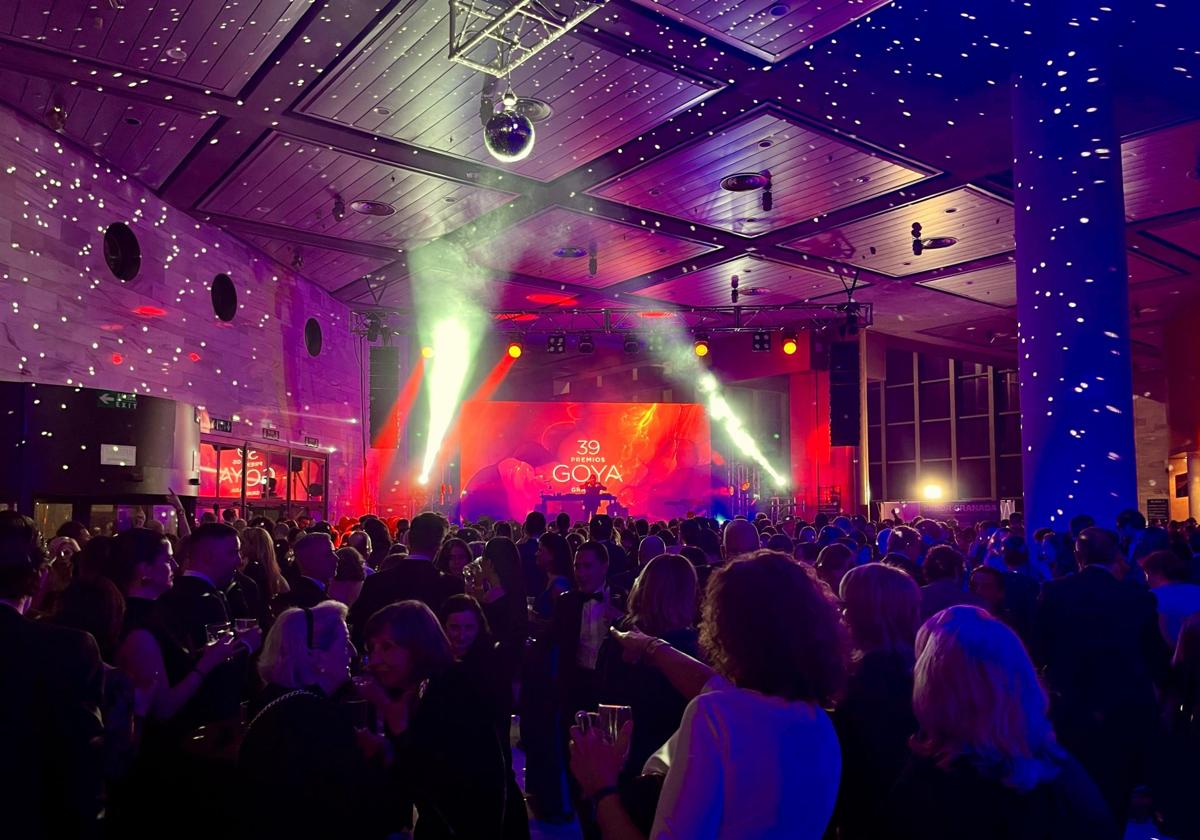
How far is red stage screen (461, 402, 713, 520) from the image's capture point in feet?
63.5

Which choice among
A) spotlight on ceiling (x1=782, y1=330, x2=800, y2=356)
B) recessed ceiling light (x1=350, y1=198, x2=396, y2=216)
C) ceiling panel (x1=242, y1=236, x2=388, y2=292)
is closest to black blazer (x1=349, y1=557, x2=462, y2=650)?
recessed ceiling light (x1=350, y1=198, x2=396, y2=216)

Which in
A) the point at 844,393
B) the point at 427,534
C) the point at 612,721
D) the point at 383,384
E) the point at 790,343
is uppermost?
the point at 790,343

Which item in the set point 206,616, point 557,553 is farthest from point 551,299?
point 206,616

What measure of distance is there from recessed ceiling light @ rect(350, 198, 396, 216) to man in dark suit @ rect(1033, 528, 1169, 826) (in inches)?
319

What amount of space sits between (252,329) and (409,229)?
2433 millimetres

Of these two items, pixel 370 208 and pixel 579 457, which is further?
pixel 579 457

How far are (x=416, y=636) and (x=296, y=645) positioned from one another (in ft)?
1.06

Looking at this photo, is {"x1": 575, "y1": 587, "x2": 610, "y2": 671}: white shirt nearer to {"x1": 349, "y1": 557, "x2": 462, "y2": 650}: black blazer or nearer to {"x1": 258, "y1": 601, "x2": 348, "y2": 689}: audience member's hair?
{"x1": 349, "y1": 557, "x2": 462, "y2": 650}: black blazer

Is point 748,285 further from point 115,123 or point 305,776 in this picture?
point 305,776

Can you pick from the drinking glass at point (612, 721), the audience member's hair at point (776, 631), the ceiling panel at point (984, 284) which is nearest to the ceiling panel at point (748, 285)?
the ceiling panel at point (984, 284)

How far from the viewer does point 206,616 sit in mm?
3367

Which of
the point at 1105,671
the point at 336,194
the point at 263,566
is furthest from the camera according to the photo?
the point at 336,194

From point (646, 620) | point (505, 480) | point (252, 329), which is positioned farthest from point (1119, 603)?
point (505, 480)

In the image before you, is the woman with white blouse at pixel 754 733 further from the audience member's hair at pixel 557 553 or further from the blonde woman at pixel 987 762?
the audience member's hair at pixel 557 553
